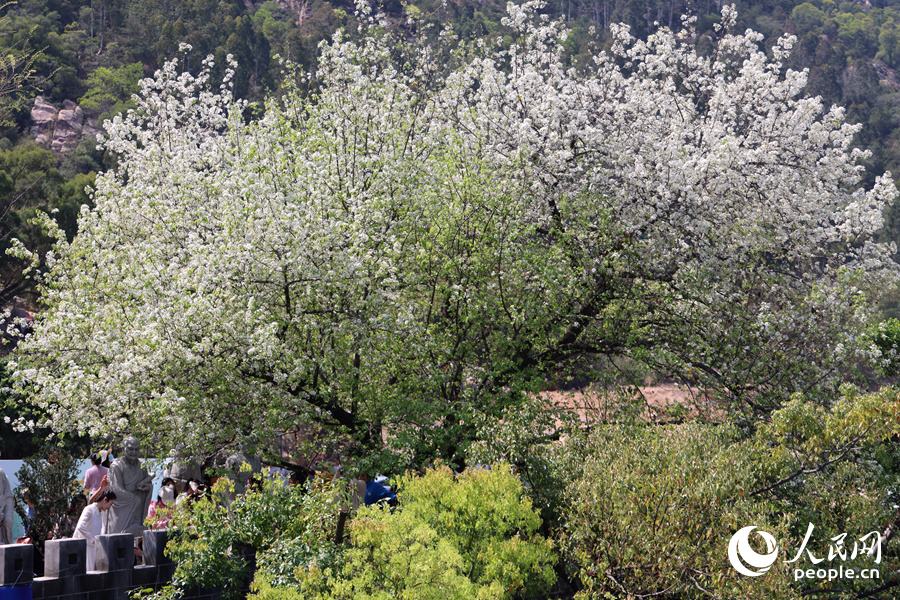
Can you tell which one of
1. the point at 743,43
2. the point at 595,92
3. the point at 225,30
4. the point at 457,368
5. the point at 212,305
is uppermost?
the point at 225,30

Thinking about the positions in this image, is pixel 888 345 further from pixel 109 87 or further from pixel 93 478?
pixel 109 87

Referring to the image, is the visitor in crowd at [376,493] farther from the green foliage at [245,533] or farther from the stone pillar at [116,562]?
the stone pillar at [116,562]

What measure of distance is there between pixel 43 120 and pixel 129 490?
66.4 meters

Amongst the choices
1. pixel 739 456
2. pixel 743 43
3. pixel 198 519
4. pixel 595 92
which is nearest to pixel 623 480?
pixel 739 456

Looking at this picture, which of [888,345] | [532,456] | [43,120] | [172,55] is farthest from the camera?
[172,55]

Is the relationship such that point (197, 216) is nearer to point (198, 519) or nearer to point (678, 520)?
point (198, 519)

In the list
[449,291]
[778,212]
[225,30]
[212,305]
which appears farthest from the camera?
[225,30]

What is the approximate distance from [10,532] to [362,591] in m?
5.77

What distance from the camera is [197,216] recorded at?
15.1m

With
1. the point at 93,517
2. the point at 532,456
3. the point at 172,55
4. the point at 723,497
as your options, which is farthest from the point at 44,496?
the point at 172,55

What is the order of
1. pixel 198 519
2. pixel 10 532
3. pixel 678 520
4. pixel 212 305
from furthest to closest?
pixel 212 305, pixel 10 532, pixel 198 519, pixel 678 520

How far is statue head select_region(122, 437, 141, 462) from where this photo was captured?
11656 millimetres

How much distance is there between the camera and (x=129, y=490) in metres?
11.7

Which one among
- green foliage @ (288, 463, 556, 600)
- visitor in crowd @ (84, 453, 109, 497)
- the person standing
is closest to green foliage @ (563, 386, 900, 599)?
green foliage @ (288, 463, 556, 600)
